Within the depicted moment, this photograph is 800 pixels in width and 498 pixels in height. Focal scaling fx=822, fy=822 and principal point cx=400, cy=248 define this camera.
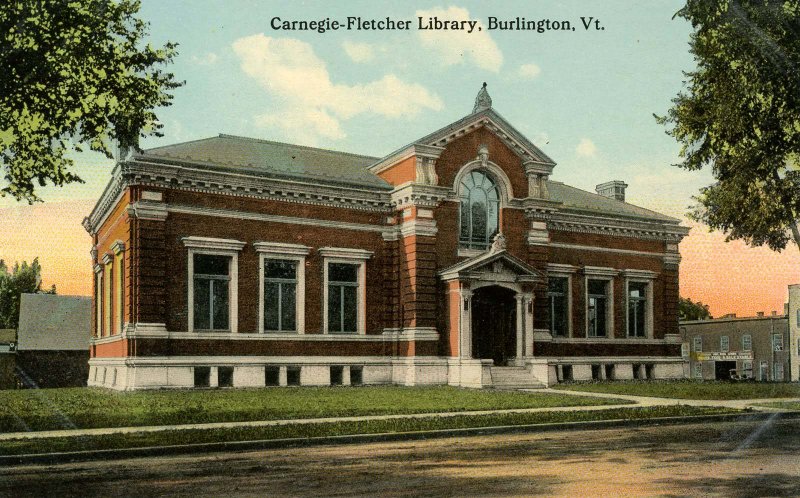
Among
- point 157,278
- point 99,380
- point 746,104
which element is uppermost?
point 746,104

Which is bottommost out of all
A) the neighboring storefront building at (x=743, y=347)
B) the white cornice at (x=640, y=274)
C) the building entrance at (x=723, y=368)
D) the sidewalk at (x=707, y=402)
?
the building entrance at (x=723, y=368)

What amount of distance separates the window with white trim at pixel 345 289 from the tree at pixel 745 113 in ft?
39.6

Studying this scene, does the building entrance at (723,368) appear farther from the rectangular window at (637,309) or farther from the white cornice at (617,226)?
the rectangular window at (637,309)

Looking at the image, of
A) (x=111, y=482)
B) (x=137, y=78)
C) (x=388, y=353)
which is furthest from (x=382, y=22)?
(x=388, y=353)

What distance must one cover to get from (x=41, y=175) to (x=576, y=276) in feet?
78.0

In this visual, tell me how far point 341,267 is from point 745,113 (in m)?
15.0

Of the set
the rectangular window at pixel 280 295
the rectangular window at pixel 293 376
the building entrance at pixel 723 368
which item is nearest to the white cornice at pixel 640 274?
the rectangular window at pixel 280 295

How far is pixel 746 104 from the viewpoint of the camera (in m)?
23.3

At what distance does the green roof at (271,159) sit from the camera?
29.2 m

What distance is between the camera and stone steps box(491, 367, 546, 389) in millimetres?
29703

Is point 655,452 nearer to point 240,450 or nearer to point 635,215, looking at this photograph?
point 240,450

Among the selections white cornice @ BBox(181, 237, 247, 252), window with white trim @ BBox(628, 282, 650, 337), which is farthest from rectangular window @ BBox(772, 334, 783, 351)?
white cornice @ BBox(181, 237, 247, 252)

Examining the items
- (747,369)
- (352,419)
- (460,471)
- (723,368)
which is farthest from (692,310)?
(460,471)

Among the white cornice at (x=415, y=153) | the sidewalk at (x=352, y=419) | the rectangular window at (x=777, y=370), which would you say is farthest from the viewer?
the rectangular window at (x=777, y=370)
